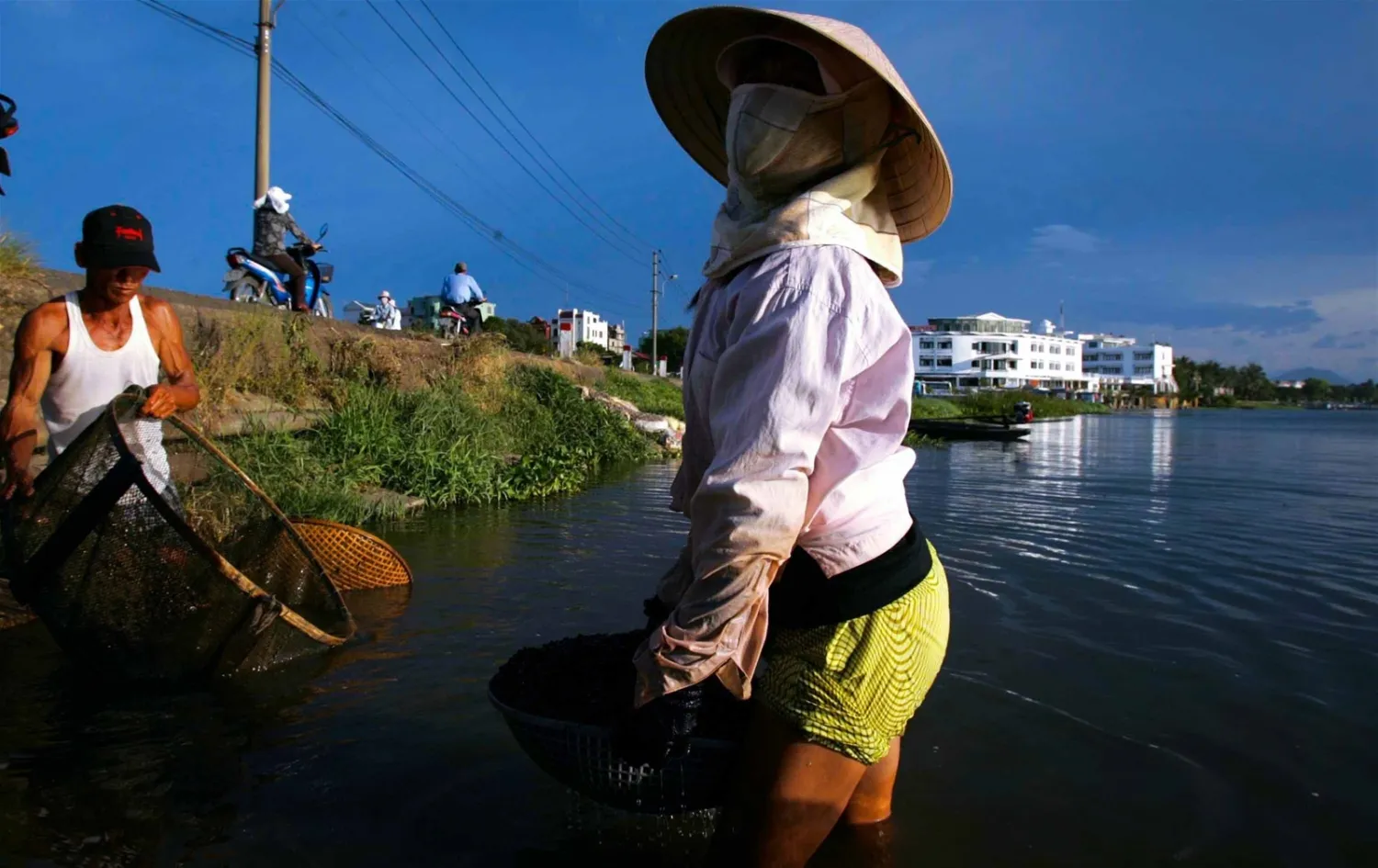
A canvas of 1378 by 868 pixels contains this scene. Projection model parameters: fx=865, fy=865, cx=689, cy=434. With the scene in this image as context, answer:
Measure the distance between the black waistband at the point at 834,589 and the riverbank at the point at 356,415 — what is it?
348cm

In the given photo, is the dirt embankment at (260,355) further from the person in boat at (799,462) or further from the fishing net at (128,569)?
the person in boat at (799,462)

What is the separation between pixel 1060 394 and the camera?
270ft

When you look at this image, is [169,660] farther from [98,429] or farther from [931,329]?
[931,329]

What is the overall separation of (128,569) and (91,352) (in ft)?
3.07

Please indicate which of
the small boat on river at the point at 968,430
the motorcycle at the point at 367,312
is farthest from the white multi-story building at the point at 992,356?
the motorcycle at the point at 367,312

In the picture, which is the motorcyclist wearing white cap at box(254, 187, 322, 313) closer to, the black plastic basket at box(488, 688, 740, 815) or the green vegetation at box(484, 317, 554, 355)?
the green vegetation at box(484, 317, 554, 355)

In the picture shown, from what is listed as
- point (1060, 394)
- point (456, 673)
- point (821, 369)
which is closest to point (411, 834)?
point (456, 673)

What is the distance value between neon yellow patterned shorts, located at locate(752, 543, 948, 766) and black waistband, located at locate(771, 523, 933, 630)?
19 mm

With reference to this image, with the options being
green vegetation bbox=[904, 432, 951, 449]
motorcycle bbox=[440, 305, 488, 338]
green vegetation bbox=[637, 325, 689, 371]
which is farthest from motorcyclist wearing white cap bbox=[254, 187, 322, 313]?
green vegetation bbox=[637, 325, 689, 371]

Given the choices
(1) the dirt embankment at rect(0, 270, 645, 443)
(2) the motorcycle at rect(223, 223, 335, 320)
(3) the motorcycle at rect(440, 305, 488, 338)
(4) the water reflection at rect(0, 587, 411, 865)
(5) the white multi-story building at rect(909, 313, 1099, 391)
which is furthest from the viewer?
(5) the white multi-story building at rect(909, 313, 1099, 391)

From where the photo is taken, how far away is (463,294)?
1564 cm

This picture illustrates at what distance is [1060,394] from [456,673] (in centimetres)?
8653

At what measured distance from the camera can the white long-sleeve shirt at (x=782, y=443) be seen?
1.38m

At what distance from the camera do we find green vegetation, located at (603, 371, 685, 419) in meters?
19.3
